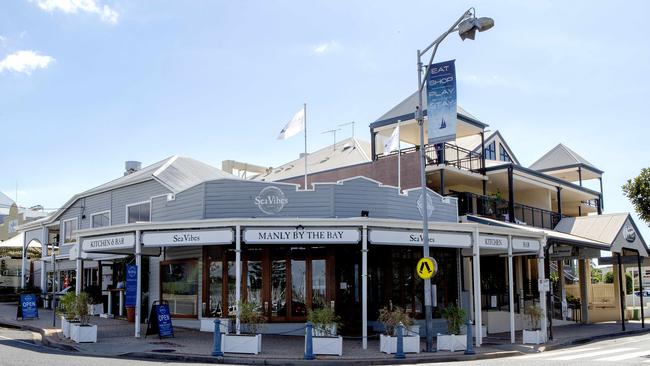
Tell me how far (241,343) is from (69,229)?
63.8 feet

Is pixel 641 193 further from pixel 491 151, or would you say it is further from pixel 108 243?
pixel 108 243

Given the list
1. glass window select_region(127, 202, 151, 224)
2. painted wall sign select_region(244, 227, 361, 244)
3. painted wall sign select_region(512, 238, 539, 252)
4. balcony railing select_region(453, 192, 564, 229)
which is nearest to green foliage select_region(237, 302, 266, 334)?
painted wall sign select_region(244, 227, 361, 244)

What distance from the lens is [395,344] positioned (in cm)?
1734

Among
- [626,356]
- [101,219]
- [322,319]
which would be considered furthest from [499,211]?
[101,219]

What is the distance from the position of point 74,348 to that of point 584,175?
3206 cm

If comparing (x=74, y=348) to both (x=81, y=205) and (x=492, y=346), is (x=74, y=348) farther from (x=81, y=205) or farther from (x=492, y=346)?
(x=81, y=205)

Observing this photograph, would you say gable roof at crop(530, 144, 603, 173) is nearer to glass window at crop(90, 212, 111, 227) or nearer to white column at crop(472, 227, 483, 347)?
white column at crop(472, 227, 483, 347)

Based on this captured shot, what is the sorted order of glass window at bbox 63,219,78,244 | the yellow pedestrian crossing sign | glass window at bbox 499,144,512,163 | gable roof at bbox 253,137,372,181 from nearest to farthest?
1. the yellow pedestrian crossing sign
2. glass window at bbox 63,219,78,244
3. gable roof at bbox 253,137,372,181
4. glass window at bbox 499,144,512,163

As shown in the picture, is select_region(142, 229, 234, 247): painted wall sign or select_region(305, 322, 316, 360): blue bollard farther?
select_region(142, 229, 234, 247): painted wall sign

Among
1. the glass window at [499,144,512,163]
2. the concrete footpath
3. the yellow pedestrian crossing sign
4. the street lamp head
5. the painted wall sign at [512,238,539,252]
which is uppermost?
the glass window at [499,144,512,163]

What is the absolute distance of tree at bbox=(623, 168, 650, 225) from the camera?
2870cm

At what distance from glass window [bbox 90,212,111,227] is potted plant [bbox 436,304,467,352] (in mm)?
17271

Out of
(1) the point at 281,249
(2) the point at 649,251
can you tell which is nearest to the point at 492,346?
(1) the point at 281,249

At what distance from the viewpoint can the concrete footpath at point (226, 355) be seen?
1608 cm
